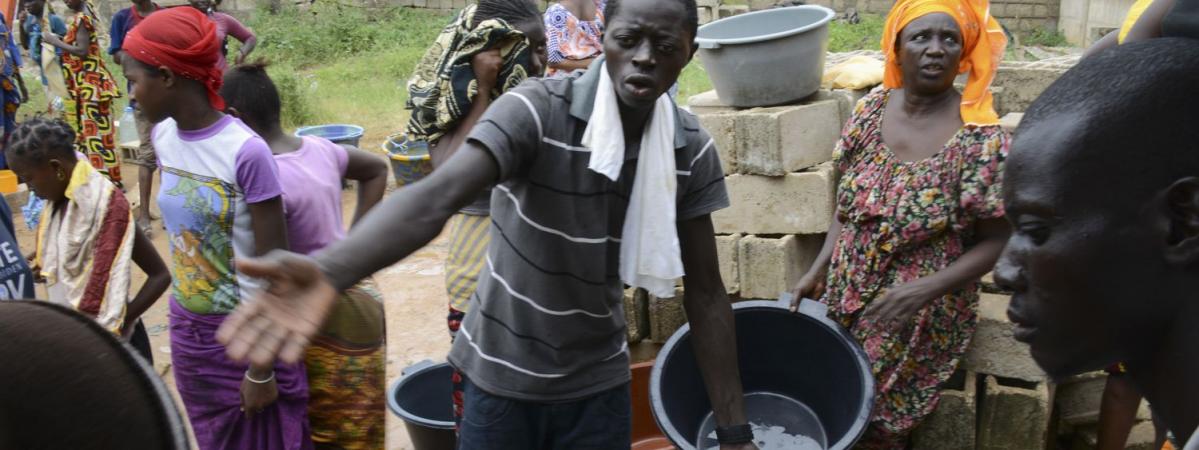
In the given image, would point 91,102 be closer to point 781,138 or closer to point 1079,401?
point 781,138

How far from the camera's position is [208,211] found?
8.44 feet

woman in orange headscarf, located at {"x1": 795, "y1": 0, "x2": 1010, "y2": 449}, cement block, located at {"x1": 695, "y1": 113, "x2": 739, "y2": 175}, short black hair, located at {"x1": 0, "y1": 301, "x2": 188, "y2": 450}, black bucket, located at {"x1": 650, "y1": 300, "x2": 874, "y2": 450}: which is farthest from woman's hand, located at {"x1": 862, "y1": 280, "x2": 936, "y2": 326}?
short black hair, located at {"x1": 0, "y1": 301, "x2": 188, "y2": 450}

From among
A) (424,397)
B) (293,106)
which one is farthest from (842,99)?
(293,106)

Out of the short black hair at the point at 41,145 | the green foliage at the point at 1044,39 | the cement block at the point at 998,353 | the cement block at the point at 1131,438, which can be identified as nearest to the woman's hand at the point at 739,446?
the cement block at the point at 998,353

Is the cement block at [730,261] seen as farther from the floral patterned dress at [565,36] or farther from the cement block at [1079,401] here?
the floral patterned dress at [565,36]

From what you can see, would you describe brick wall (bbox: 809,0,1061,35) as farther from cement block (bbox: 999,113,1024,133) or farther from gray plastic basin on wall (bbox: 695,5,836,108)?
gray plastic basin on wall (bbox: 695,5,836,108)

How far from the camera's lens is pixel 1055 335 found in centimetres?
138

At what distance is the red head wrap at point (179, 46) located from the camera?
8.39 ft

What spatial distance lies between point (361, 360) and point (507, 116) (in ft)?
4.21

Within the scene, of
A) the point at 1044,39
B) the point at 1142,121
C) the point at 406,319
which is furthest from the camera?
the point at 1044,39

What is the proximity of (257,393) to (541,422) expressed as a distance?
0.94 m

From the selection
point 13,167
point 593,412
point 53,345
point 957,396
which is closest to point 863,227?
point 957,396

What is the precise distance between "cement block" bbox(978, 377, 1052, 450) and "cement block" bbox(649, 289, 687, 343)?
1.13 meters

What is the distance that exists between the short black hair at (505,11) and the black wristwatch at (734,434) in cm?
150
